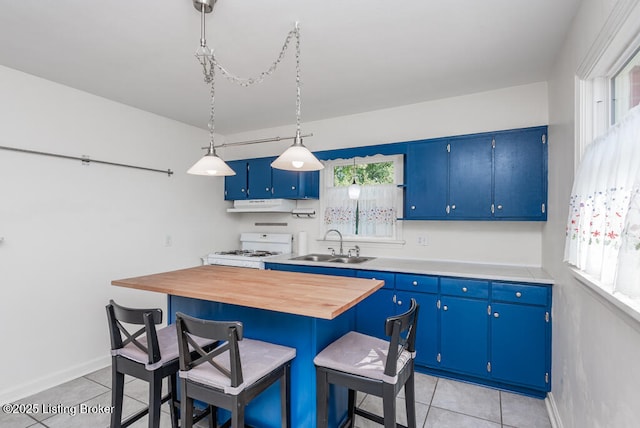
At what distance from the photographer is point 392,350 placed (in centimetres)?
146

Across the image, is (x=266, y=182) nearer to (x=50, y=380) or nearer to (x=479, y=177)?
(x=479, y=177)

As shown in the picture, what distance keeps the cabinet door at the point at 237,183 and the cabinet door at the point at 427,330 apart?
2550mm

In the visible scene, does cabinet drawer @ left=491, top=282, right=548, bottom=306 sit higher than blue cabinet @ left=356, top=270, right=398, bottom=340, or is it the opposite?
cabinet drawer @ left=491, top=282, right=548, bottom=306

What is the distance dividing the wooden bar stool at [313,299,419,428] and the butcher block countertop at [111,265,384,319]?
0.27 metres

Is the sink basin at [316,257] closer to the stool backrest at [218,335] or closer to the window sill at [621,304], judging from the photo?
the stool backrest at [218,335]

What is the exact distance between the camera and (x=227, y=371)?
1.45 metres

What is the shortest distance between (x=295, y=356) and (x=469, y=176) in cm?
221

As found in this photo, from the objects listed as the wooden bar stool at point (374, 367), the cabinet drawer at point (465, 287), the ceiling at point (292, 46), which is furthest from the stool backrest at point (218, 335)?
the cabinet drawer at point (465, 287)

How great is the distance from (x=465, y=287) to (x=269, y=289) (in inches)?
67.7

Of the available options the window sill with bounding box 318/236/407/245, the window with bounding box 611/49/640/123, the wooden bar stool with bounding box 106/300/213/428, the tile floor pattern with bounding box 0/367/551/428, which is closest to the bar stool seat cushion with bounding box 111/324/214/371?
the wooden bar stool with bounding box 106/300/213/428

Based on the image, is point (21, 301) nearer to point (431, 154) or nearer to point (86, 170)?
point (86, 170)

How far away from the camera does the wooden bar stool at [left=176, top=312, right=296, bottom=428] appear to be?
54.9 inches

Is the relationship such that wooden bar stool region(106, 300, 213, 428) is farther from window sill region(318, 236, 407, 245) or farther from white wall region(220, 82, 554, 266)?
white wall region(220, 82, 554, 266)

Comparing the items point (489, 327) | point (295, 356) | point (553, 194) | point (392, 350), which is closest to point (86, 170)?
point (295, 356)
